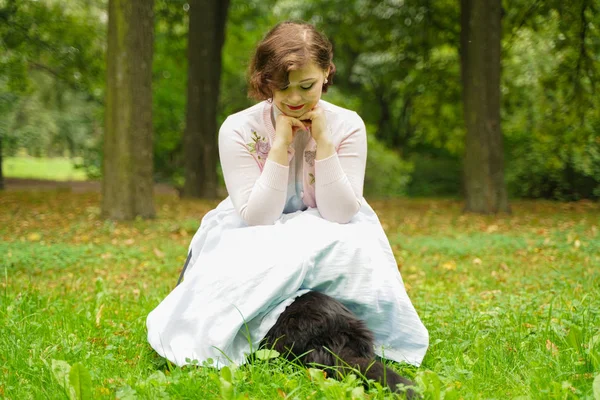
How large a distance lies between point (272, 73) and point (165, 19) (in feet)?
44.8

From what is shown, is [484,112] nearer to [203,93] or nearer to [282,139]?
[203,93]

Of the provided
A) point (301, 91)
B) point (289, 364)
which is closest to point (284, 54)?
point (301, 91)

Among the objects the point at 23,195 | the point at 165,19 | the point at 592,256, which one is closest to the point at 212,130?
the point at 165,19

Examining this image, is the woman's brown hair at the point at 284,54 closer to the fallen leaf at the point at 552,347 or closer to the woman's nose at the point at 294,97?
the woman's nose at the point at 294,97

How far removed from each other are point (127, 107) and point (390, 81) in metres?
9.88

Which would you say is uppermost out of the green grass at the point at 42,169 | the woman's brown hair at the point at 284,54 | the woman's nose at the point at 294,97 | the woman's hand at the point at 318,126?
the woman's brown hair at the point at 284,54

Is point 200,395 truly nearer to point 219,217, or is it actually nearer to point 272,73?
point 219,217

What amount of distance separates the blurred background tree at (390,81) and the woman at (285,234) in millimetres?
9541

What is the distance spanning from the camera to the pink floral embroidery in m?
3.31

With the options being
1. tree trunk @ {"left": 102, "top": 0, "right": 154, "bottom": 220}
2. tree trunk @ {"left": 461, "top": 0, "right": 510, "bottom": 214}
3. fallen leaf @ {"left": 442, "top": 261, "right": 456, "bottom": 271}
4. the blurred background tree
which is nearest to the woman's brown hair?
fallen leaf @ {"left": 442, "top": 261, "right": 456, "bottom": 271}

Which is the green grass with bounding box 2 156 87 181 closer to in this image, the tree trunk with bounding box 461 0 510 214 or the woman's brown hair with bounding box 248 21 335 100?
the tree trunk with bounding box 461 0 510 214

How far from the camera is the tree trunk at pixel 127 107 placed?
9.15 metres

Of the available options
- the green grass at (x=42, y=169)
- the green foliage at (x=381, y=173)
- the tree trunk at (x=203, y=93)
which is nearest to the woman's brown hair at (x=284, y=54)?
the tree trunk at (x=203, y=93)

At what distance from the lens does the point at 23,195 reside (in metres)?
14.6
